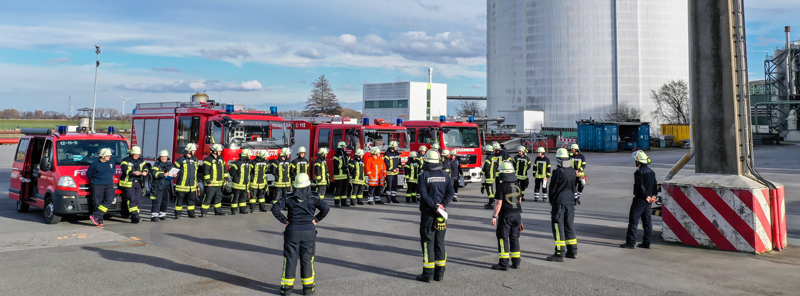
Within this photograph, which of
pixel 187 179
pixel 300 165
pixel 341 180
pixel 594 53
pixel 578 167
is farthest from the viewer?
pixel 594 53

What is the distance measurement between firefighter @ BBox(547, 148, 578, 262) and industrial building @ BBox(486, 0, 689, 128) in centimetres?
6729

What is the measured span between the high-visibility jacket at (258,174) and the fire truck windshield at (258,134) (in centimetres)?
136

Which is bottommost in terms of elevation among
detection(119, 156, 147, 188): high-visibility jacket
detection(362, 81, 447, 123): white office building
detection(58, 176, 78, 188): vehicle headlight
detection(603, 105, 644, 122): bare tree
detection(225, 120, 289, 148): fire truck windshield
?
detection(58, 176, 78, 188): vehicle headlight

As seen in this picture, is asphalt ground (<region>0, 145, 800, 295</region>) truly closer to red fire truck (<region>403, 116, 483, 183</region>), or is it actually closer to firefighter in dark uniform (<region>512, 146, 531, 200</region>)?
firefighter in dark uniform (<region>512, 146, 531, 200</region>)

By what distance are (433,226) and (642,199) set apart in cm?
400

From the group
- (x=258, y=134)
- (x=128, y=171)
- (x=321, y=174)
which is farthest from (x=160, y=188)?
(x=321, y=174)

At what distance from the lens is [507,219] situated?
299 inches

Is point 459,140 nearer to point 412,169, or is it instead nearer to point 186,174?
point 412,169

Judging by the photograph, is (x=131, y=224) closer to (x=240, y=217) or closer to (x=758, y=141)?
(x=240, y=217)

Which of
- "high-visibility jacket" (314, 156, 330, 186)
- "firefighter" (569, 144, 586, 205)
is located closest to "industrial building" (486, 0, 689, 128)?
"firefighter" (569, 144, 586, 205)

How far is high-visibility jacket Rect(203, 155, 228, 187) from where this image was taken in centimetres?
1216

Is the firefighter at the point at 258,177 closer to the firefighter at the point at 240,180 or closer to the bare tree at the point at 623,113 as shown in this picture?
the firefighter at the point at 240,180

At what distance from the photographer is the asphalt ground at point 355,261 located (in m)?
6.68

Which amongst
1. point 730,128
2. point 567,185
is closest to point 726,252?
point 730,128
